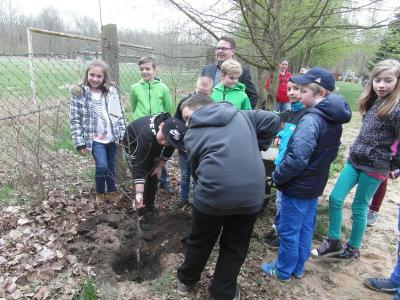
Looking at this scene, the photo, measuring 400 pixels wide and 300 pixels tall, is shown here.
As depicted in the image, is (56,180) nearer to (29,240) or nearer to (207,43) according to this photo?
(29,240)

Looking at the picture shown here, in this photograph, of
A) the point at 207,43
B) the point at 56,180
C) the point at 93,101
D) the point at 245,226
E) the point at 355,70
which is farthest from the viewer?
the point at 355,70

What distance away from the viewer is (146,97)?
4.12 m

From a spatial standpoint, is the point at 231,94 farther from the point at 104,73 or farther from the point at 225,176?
the point at 225,176

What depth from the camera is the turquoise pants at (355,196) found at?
3.04m

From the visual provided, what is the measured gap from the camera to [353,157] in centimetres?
309

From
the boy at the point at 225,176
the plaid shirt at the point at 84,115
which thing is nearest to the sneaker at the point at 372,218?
the boy at the point at 225,176

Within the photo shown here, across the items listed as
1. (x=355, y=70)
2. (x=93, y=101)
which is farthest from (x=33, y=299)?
(x=355, y=70)

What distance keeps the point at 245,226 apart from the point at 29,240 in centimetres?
209

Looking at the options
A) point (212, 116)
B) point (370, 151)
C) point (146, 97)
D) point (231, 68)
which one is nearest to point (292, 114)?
point (370, 151)

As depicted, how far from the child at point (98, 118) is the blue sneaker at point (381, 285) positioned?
2706 millimetres

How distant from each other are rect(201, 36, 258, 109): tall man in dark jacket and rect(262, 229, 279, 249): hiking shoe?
1.69 meters

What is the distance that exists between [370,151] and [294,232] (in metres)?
0.99

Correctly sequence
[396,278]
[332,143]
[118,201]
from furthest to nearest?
[118,201], [396,278], [332,143]

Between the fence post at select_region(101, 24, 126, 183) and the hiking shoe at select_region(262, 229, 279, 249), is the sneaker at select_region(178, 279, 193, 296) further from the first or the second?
the fence post at select_region(101, 24, 126, 183)
